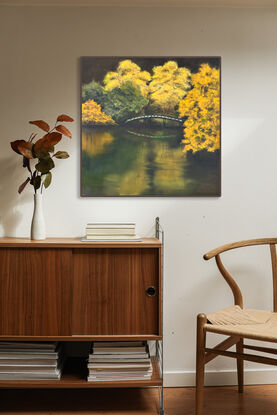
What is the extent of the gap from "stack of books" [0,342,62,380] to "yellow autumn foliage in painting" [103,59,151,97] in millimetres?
1544

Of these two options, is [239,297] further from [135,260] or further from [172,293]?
[135,260]

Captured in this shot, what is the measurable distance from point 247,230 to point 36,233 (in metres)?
1.26

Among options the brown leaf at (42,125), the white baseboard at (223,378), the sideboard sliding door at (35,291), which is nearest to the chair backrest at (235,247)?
the white baseboard at (223,378)

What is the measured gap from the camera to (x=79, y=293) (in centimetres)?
202

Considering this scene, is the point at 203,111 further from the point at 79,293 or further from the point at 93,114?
the point at 79,293

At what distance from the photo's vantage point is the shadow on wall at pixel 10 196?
235cm

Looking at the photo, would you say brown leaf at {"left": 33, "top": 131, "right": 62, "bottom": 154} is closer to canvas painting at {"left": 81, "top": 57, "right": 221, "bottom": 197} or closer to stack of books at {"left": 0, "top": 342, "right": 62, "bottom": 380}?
canvas painting at {"left": 81, "top": 57, "right": 221, "bottom": 197}

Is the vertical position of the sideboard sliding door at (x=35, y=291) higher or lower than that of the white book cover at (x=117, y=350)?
higher

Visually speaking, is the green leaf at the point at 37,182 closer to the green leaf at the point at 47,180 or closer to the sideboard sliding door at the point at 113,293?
the green leaf at the point at 47,180

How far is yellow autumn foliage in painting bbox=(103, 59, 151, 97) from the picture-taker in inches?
92.5

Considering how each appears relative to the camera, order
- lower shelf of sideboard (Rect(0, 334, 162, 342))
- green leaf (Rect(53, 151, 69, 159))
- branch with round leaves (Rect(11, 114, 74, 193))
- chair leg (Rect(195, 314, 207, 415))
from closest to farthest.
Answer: chair leg (Rect(195, 314, 207, 415)) < lower shelf of sideboard (Rect(0, 334, 162, 342)) < branch with round leaves (Rect(11, 114, 74, 193)) < green leaf (Rect(53, 151, 69, 159))

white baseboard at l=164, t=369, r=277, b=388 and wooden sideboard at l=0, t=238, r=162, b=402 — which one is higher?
wooden sideboard at l=0, t=238, r=162, b=402

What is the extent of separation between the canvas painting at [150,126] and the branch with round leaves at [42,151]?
23 centimetres

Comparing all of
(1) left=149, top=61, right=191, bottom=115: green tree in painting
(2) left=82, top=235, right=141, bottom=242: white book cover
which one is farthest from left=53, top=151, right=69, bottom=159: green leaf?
(1) left=149, top=61, right=191, bottom=115: green tree in painting
